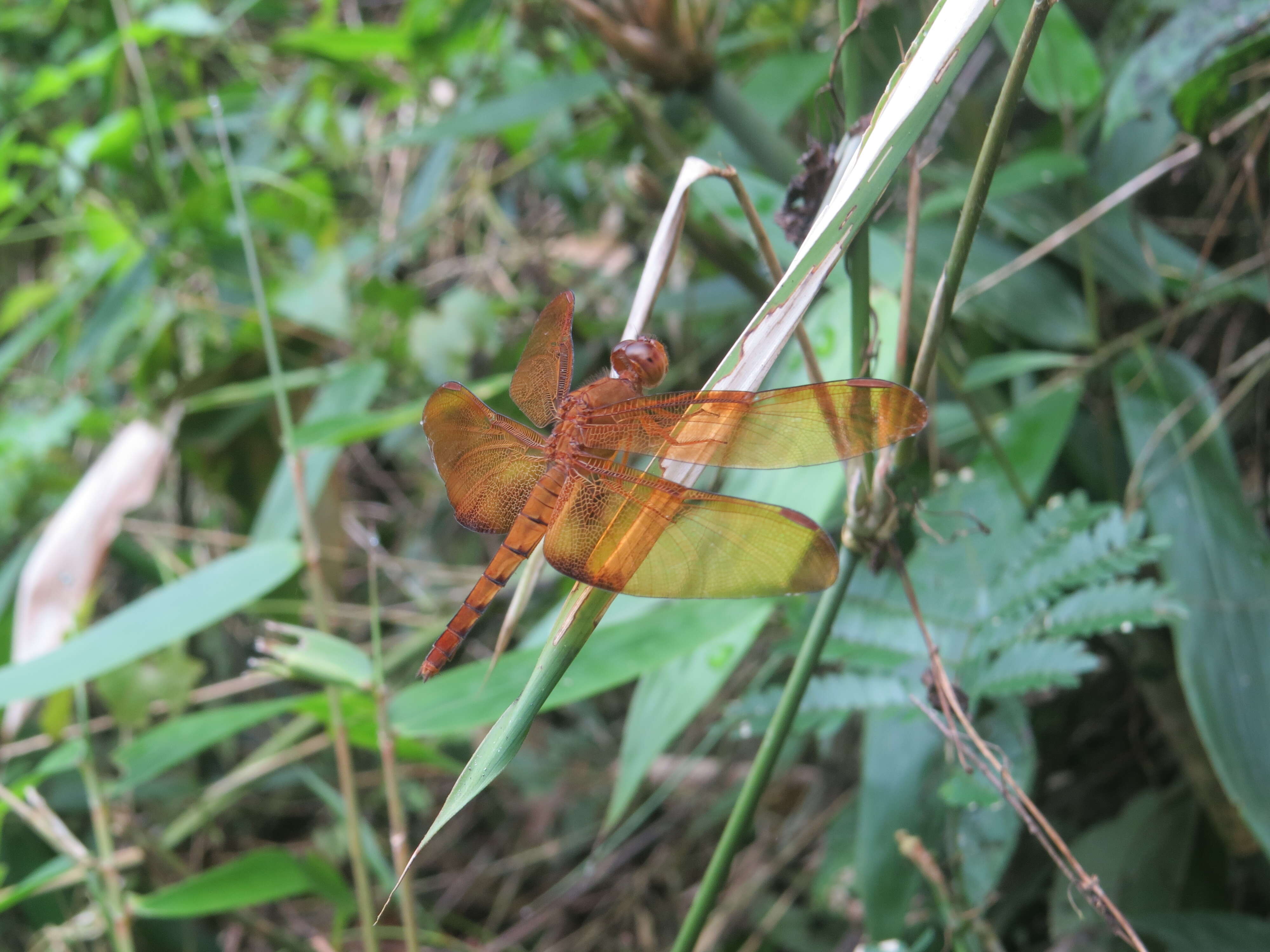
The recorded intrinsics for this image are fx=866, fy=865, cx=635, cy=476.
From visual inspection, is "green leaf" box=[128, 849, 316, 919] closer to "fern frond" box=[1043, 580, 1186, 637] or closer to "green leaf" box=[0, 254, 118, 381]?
"fern frond" box=[1043, 580, 1186, 637]

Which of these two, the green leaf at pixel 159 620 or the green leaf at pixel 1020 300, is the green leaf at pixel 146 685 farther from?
the green leaf at pixel 1020 300

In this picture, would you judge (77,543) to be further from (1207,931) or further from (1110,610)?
(1207,931)

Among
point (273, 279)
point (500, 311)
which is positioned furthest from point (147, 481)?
point (500, 311)

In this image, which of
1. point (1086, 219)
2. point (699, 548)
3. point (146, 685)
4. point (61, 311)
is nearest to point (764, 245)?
point (699, 548)

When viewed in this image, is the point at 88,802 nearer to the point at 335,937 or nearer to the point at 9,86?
the point at 335,937

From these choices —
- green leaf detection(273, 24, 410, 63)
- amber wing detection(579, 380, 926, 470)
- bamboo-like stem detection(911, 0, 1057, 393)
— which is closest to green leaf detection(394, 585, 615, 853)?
amber wing detection(579, 380, 926, 470)
